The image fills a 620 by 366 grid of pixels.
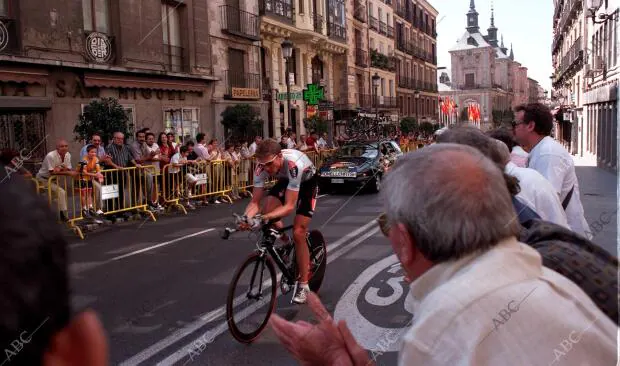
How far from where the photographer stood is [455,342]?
4.96ft

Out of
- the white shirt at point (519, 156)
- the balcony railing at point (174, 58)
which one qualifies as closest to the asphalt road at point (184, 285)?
the white shirt at point (519, 156)

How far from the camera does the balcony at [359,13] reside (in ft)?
143

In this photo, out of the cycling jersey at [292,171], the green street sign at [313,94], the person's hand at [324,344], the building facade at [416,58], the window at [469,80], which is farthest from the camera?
the window at [469,80]

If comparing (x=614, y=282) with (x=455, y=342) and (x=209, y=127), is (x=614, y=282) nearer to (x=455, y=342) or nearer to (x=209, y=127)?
(x=455, y=342)

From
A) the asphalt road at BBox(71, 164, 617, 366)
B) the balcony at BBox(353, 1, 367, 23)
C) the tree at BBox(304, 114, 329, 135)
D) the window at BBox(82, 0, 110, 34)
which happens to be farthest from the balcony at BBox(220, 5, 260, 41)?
the balcony at BBox(353, 1, 367, 23)

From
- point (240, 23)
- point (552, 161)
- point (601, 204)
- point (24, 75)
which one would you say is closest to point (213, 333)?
point (552, 161)

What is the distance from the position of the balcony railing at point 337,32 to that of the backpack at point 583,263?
35761 millimetres

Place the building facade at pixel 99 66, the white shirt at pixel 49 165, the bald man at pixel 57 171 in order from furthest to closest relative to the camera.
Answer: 1. the building facade at pixel 99 66
2. the white shirt at pixel 49 165
3. the bald man at pixel 57 171

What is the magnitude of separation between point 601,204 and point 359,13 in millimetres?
33650

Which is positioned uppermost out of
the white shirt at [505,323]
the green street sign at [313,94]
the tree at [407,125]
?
the green street sign at [313,94]

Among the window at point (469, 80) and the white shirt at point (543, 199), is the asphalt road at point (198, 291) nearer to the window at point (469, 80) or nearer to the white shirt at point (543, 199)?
the white shirt at point (543, 199)

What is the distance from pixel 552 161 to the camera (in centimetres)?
466

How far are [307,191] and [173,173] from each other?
8.21m

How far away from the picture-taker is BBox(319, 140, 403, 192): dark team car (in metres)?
16.5
